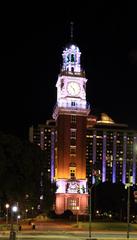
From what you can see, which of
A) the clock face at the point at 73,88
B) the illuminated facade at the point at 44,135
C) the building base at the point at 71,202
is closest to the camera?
the building base at the point at 71,202

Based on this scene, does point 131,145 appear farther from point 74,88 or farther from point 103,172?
point 74,88

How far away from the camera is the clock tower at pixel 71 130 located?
471 feet

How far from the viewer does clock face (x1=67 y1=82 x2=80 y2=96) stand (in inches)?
5886

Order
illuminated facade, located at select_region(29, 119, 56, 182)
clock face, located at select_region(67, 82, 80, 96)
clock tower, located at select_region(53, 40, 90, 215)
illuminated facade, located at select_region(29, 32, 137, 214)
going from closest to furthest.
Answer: illuminated facade, located at select_region(29, 32, 137, 214) < clock tower, located at select_region(53, 40, 90, 215) < clock face, located at select_region(67, 82, 80, 96) < illuminated facade, located at select_region(29, 119, 56, 182)

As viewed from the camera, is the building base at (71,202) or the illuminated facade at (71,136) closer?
the building base at (71,202)

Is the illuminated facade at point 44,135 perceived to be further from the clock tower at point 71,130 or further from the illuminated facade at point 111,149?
the clock tower at point 71,130

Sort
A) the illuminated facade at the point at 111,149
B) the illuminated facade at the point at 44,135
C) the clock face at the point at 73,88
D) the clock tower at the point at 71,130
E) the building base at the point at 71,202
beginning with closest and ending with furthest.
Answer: the building base at the point at 71,202
the clock tower at the point at 71,130
the clock face at the point at 73,88
the illuminated facade at the point at 111,149
the illuminated facade at the point at 44,135

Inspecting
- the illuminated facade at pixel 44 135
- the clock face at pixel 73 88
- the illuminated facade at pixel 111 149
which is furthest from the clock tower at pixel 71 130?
the illuminated facade at pixel 44 135

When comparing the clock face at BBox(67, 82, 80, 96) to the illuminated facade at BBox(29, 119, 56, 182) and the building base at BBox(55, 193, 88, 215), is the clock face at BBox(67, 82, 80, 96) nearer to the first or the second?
the building base at BBox(55, 193, 88, 215)

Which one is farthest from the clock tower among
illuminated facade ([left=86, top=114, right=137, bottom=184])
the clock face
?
illuminated facade ([left=86, top=114, right=137, bottom=184])

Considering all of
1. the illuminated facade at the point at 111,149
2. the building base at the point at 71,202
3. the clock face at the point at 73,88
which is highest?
the clock face at the point at 73,88

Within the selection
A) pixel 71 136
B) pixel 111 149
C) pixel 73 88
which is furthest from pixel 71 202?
pixel 111 149

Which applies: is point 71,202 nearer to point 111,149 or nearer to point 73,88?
point 73,88

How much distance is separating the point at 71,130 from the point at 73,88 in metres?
12.2
